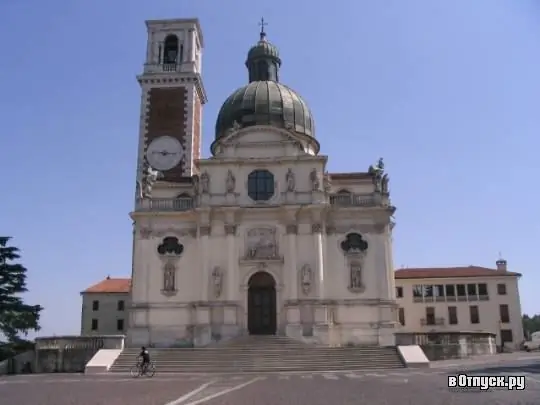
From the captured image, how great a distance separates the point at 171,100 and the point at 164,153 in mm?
4774

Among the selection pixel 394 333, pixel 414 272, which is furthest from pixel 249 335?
pixel 414 272

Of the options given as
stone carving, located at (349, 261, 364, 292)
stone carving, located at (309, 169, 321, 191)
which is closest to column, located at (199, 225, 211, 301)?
stone carving, located at (309, 169, 321, 191)

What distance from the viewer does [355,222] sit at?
1544 inches

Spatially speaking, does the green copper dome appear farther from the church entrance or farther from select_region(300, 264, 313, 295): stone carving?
the church entrance

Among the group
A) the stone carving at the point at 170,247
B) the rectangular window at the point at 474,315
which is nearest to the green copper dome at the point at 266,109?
the stone carving at the point at 170,247

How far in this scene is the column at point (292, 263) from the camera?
37281mm

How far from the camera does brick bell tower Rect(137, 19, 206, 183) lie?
147ft

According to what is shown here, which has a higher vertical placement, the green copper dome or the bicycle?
the green copper dome

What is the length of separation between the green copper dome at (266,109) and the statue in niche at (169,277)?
1118 cm

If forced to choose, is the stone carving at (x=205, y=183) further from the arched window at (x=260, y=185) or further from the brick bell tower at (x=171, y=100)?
the brick bell tower at (x=171, y=100)

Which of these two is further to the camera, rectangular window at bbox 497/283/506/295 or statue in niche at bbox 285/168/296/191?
rectangular window at bbox 497/283/506/295

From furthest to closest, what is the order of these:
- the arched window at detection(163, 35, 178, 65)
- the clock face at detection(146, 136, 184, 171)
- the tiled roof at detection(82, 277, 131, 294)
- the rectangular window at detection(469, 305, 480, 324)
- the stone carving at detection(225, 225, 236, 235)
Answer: the tiled roof at detection(82, 277, 131, 294), the rectangular window at detection(469, 305, 480, 324), the arched window at detection(163, 35, 178, 65), the clock face at detection(146, 136, 184, 171), the stone carving at detection(225, 225, 236, 235)

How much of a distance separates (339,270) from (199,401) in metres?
23.2

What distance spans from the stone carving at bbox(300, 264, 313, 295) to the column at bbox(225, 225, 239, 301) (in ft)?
14.0
